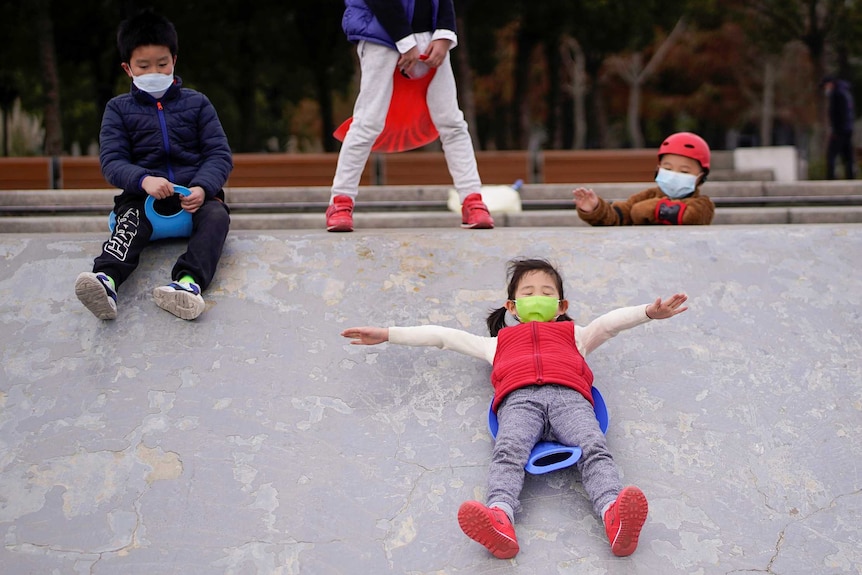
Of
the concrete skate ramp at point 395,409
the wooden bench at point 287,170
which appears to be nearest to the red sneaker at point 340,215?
the concrete skate ramp at point 395,409

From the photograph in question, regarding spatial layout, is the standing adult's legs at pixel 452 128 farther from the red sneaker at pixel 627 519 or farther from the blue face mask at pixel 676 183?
the red sneaker at pixel 627 519

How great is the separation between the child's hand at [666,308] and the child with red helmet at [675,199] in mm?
1894

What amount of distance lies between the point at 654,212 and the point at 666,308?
2.12m

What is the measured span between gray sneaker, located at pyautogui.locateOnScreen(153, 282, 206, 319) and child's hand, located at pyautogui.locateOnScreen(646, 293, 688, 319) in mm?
1894

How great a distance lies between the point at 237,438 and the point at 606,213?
2.83 meters

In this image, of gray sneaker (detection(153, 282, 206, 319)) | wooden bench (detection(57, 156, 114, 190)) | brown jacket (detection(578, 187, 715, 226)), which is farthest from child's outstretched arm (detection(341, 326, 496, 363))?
wooden bench (detection(57, 156, 114, 190))

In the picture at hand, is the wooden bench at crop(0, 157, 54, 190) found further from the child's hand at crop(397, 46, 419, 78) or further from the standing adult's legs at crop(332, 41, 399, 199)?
the child's hand at crop(397, 46, 419, 78)

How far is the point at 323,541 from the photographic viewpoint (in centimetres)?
326

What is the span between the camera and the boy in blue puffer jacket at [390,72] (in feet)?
16.6

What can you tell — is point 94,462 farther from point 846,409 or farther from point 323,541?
point 846,409

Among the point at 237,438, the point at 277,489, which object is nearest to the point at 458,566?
the point at 277,489

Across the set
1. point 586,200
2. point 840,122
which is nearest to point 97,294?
point 586,200

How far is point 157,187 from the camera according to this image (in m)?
4.37

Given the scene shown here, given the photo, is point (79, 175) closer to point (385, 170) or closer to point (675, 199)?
point (385, 170)
